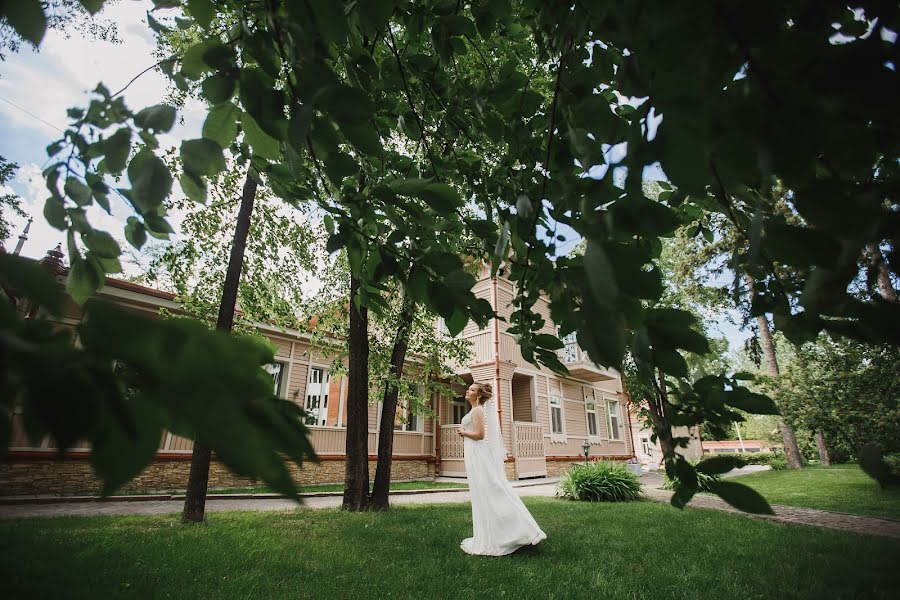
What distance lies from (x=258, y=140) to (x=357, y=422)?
6622 mm

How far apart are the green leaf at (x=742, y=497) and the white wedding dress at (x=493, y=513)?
4.42 m

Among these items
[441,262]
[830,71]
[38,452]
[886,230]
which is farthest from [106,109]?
[38,452]

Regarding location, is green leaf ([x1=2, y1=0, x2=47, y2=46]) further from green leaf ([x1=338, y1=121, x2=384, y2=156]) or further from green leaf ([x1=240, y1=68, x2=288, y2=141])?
green leaf ([x1=338, y1=121, x2=384, y2=156])

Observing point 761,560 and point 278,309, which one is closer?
point 761,560

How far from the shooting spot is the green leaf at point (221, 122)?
1003 millimetres

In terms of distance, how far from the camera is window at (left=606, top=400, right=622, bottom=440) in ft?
70.2

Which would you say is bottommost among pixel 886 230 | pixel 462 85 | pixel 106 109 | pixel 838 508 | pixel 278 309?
Answer: pixel 838 508

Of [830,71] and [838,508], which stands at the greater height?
[830,71]

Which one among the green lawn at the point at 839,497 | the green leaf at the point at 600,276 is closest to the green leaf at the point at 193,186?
the green leaf at the point at 600,276

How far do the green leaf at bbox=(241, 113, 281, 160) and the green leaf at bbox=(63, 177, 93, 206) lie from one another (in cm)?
49

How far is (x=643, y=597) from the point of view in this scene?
3215mm

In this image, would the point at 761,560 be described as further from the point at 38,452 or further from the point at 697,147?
the point at 38,452

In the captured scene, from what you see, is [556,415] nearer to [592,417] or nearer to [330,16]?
[592,417]

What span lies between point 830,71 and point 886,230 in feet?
1.30
